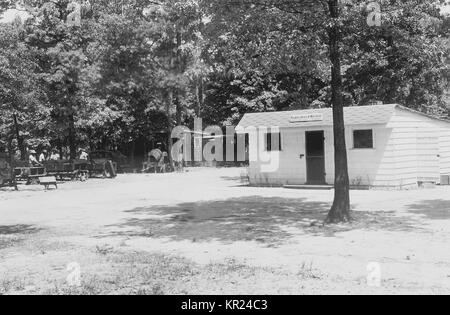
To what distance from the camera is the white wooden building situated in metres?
21.1

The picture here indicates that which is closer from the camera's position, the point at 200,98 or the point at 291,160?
the point at 291,160

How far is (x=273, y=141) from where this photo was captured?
23875 mm

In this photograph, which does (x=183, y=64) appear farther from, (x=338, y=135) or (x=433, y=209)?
(x=338, y=135)

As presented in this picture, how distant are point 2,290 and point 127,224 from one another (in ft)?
20.9

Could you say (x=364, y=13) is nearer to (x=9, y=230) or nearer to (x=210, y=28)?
(x=210, y=28)

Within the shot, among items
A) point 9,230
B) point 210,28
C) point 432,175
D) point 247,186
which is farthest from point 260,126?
point 9,230

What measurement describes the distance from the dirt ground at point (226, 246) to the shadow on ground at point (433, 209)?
0.08 feet

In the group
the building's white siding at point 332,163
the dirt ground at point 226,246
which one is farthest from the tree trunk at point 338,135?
the building's white siding at point 332,163

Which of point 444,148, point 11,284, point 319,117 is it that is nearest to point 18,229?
point 11,284

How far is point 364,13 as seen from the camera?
12.6 metres

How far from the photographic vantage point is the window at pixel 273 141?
933 inches

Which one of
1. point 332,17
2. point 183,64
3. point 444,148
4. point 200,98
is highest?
point 183,64

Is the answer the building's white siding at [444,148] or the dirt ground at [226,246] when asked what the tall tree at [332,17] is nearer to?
the dirt ground at [226,246]

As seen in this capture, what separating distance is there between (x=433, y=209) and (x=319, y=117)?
8.57 meters
